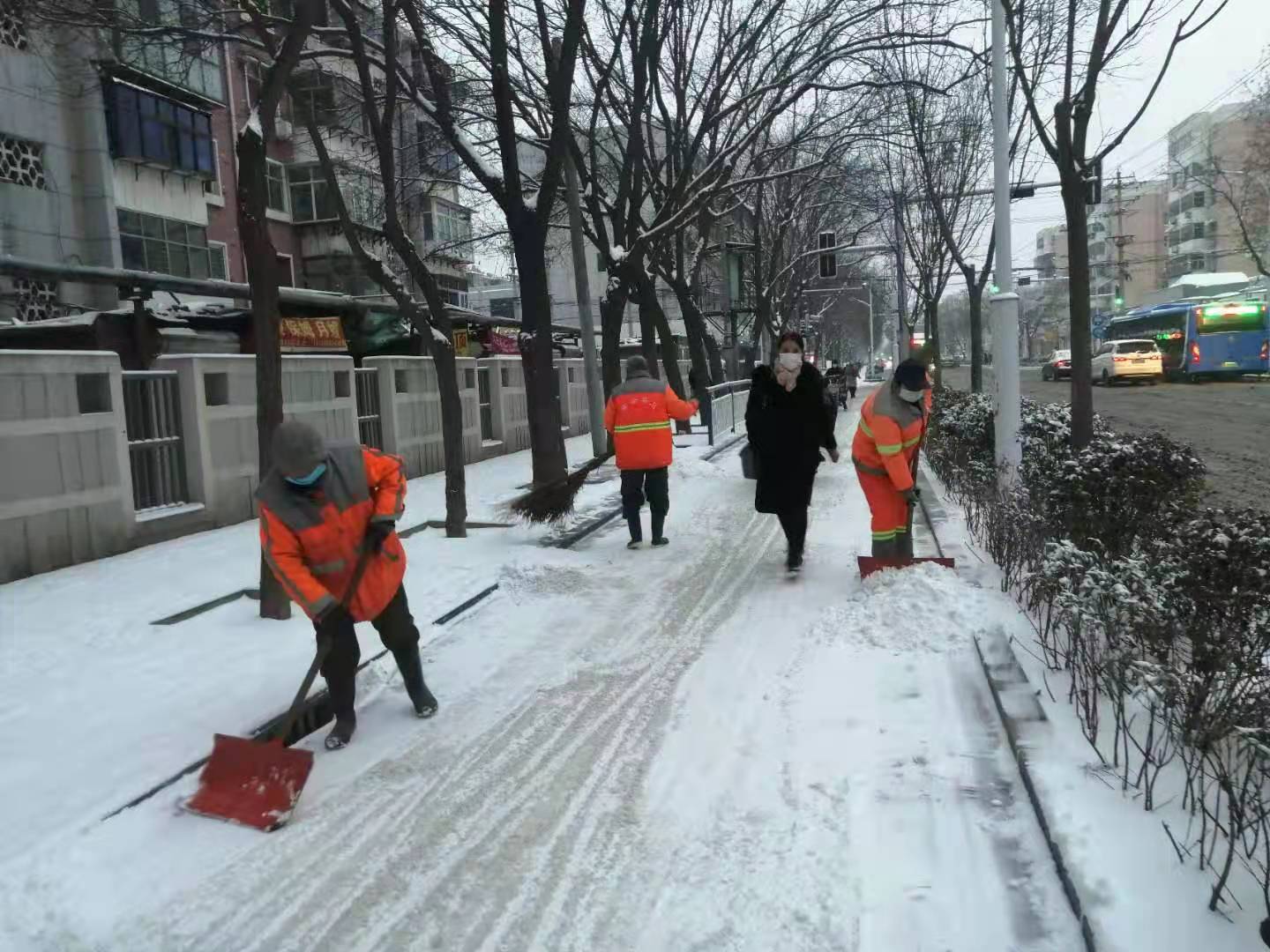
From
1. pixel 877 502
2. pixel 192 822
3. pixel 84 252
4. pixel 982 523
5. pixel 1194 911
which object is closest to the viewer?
pixel 1194 911

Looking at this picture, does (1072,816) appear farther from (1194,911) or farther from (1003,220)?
(1003,220)

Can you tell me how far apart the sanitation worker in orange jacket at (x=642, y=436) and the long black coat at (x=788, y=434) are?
1.18m

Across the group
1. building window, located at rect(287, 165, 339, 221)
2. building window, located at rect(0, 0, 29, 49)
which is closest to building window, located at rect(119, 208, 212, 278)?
building window, located at rect(0, 0, 29, 49)

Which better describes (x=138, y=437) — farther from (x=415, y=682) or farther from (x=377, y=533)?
(x=377, y=533)

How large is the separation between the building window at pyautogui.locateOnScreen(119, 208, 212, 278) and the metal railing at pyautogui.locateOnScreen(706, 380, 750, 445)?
11.6m

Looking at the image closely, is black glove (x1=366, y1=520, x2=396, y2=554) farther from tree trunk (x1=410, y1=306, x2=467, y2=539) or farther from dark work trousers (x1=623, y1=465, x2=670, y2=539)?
tree trunk (x1=410, y1=306, x2=467, y2=539)

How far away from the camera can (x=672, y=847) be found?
10.7ft

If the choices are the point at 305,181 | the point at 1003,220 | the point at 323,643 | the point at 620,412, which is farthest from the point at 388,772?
the point at 305,181

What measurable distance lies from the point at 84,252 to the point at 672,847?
2021 cm

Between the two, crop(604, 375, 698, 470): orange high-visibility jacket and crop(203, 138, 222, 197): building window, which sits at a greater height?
crop(203, 138, 222, 197): building window

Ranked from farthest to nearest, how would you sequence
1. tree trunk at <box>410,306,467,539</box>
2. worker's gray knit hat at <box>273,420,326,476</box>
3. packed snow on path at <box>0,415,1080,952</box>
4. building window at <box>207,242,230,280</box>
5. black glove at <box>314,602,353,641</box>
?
building window at <box>207,242,230,280</box> < tree trunk at <box>410,306,467,539</box> < black glove at <box>314,602,353,641</box> < worker's gray knit hat at <box>273,420,326,476</box> < packed snow on path at <box>0,415,1080,952</box>

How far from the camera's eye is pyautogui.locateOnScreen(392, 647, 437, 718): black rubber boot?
178 inches

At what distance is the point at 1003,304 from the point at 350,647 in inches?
274

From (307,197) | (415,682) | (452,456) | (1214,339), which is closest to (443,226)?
(307,197)
